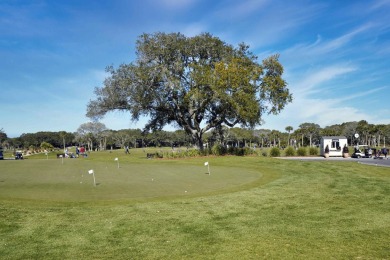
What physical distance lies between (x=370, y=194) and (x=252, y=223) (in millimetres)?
6757

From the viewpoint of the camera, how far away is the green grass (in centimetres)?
709

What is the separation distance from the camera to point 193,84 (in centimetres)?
4047

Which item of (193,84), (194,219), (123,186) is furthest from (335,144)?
(194,219)

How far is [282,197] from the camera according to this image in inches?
507

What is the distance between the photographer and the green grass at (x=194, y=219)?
7094 millimetres

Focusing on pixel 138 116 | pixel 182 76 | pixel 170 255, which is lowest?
pixel 170 255

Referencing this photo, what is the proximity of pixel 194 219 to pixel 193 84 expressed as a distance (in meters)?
31.9

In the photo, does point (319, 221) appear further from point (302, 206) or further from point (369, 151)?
point (369, 151)

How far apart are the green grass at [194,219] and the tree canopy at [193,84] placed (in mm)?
21438

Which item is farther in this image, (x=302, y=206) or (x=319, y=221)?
(x=302, y=206)

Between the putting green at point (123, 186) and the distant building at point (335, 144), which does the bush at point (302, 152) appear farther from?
the putting green at point (123, 186)

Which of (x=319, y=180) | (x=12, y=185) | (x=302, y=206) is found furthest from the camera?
(x=319, y=180)

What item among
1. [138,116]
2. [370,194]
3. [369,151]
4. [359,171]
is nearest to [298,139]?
[369,151]

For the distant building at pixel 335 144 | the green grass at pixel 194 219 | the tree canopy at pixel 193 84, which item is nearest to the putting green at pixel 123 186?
the green grass at pixel 194 219
